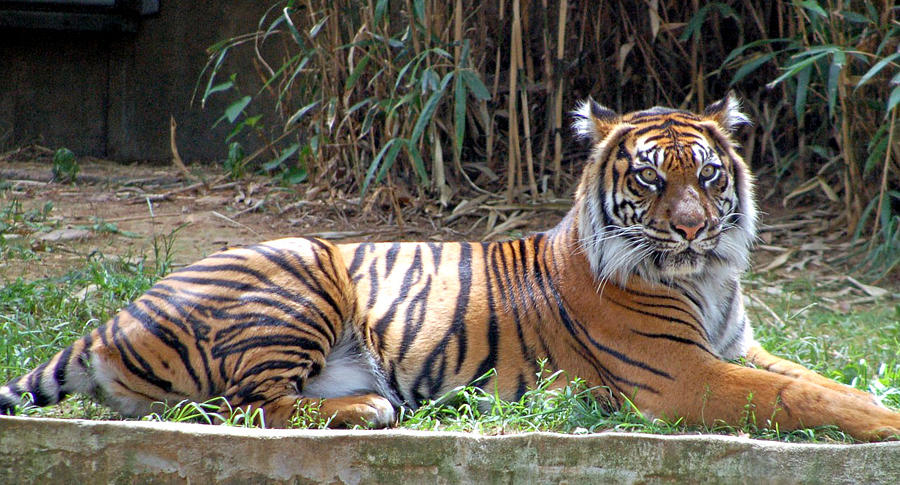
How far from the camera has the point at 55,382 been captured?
307cm

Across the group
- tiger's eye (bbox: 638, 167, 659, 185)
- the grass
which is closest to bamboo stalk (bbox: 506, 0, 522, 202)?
the grass

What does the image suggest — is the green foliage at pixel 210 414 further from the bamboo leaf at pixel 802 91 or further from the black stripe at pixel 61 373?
the bamboo leaf at pixel 802 91

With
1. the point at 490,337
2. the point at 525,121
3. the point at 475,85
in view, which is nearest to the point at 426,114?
the point at 475,85

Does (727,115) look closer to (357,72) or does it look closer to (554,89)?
(554,89)

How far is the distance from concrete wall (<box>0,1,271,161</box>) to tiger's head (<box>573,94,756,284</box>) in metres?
5.56

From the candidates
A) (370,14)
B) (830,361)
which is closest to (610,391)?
(830,361)

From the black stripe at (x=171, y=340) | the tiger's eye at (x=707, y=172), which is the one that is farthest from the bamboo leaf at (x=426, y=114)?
the black stripe at (x=171, y=340)

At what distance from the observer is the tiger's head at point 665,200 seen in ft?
10.6

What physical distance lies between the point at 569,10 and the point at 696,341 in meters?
3.63

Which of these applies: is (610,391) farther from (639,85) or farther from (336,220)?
(639,85)

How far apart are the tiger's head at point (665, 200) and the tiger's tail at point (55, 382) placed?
183 centimetres

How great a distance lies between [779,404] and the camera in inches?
115

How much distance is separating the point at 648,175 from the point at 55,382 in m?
2.18

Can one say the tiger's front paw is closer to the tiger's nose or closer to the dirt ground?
the tiger's nose
